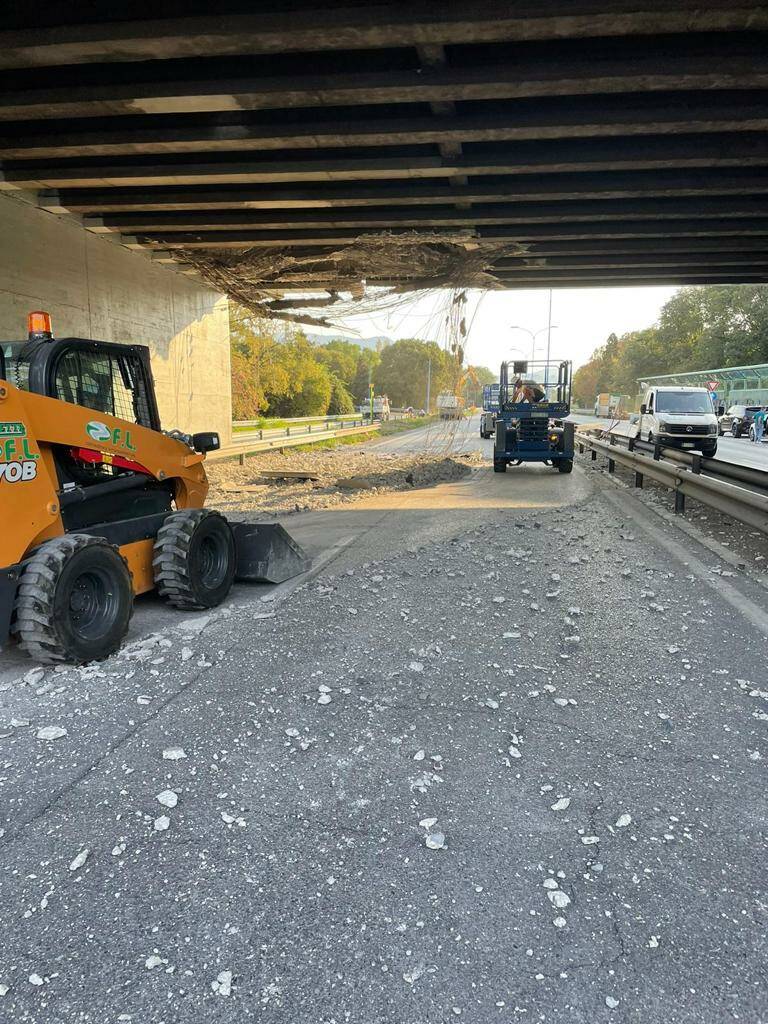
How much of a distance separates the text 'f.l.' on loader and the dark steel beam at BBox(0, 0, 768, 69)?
3460mm

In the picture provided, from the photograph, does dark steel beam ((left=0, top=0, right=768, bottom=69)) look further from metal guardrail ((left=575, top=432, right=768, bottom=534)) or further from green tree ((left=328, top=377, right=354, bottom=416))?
green tree ((left=328, top=377, right=354, bottom=416))

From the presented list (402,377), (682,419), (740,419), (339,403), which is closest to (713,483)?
(682,419)

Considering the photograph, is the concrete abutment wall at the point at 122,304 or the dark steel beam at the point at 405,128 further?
the concrete abutment wall at the point at 122,304

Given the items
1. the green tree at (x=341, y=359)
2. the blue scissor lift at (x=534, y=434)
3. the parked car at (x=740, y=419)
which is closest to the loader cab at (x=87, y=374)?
the blue scissor lift at (x=534, y=434)

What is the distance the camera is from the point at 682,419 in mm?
21000

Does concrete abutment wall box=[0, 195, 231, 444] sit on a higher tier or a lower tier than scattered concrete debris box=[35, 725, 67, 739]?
higher

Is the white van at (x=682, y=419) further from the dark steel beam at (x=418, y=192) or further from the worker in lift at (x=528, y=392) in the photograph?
the dark steel beam at (x=418, y=192)

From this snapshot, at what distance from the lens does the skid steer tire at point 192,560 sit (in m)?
5.63

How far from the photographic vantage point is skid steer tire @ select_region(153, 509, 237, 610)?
5.63 metres

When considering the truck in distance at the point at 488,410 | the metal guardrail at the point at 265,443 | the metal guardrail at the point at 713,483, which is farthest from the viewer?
the truck in distance at the point at 488,410

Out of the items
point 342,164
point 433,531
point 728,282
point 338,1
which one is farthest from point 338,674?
point 728,282

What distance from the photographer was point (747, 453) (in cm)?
2561

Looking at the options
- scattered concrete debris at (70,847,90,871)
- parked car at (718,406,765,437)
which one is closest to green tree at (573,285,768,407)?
parked car at (718,406,765,437)

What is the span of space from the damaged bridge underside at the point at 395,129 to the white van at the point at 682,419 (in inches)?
285
